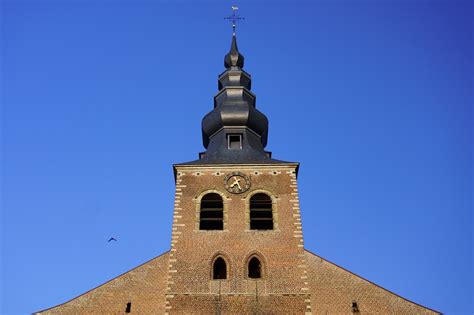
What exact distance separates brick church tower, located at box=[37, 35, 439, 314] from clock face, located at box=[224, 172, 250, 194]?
0.11 ft

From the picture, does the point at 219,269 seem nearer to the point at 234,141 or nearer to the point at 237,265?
the point at 237,265

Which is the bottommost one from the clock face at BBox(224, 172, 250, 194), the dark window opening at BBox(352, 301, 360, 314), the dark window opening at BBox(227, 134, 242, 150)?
the dark window opening at BBox(352, 301, 360, 314)

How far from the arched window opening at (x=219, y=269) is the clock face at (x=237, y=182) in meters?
2.54

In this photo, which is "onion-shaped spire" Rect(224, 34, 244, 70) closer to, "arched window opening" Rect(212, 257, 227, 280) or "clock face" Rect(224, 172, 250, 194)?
"clock face" Rect(224, 172, 250, 194)

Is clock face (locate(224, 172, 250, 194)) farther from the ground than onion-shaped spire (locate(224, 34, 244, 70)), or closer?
closer

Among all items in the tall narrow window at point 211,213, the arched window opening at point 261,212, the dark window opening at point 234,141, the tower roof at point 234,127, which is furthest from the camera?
the dark window opening at point 234,141

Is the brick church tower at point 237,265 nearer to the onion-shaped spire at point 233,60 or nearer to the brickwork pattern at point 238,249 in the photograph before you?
the brickwork pattern at point 238,249

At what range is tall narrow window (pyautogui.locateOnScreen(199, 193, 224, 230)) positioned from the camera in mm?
19828

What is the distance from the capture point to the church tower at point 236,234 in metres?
17.8

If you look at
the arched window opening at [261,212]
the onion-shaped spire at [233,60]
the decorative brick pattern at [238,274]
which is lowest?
the decorative brick pattern at [238,274]

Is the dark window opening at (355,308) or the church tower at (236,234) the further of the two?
the dark window opening at (355,308)

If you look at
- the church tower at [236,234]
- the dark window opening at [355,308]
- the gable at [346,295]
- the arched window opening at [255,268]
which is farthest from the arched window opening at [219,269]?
the dark window opening at [355,308]

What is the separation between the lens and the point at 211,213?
65.9 ft

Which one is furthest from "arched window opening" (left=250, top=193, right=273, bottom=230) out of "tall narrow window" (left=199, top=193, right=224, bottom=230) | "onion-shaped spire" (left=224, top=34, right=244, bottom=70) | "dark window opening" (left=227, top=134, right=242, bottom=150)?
"onion-shaped spire" (left=224, top=34, right=244, bottom=70)
